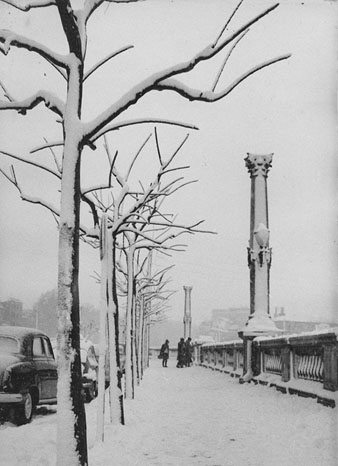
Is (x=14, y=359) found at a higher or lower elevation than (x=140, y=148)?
lower

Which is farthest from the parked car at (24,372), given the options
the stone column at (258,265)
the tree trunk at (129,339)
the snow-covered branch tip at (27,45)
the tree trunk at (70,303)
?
the stone column at (258,265)

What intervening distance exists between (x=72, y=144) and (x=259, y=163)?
1346 cm

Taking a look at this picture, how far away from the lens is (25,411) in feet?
32.8

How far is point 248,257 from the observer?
709 inches

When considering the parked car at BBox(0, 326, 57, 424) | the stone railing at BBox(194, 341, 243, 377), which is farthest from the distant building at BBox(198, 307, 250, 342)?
the parked car at BBox(0, 326, 57, 424)

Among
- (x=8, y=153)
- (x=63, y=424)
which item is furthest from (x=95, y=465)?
(x=8, y=153)

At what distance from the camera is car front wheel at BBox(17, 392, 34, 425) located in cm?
986

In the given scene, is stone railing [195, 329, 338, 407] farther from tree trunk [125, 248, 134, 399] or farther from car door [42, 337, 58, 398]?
car door [42, 337, 58, 398]

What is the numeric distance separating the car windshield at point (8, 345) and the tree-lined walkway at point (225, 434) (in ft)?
7.54

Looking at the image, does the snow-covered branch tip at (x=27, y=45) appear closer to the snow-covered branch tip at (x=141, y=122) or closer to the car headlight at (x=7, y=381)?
the snow-covered branch tip at (x=141, y=122)

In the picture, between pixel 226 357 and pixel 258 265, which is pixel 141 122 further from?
pixel 226 357

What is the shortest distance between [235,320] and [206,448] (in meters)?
128

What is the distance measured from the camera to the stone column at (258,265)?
57.0ft

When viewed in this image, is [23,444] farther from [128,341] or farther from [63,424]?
[128,341]
